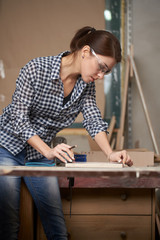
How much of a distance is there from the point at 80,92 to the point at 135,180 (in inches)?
18.2

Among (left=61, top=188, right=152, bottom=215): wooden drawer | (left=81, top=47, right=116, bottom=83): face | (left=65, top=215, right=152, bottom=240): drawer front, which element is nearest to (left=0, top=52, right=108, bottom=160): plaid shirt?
(left=81, top=47, right=116, bottom=83): face

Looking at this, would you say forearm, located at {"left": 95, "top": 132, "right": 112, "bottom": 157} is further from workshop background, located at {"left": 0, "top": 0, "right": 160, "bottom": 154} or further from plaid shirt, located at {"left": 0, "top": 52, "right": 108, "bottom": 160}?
workshop background, located at {"left": 0, "top": 0, "right": 160, "bottom": 154}

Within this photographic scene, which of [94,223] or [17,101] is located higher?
[17,101]

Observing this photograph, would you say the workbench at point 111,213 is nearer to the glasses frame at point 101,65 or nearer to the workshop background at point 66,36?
the glasses frame at point 101,65

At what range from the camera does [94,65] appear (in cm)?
129

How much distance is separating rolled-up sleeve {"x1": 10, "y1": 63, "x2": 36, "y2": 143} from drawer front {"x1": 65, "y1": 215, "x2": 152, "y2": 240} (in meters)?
0.54

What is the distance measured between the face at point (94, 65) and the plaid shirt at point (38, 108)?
0.11 metres

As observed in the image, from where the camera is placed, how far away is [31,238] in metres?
1.41

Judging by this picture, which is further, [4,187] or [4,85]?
[4,85]

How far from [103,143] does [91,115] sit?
0.16 m

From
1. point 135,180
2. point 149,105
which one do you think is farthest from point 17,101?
point 149,105

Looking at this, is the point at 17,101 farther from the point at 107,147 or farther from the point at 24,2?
the point at 24,2

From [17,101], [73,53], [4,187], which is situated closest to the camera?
[4,187]

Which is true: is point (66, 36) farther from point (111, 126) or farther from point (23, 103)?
point (23, 103)
